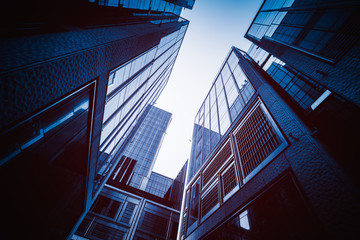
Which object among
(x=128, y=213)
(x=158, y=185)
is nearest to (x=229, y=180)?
(x=128, y=213)

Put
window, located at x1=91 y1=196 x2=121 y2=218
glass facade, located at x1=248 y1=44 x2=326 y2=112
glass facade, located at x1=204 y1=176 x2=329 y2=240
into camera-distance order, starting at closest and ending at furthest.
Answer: glass facade, located at x1=204 y1=176 x2=329 y2=240 < glass facade, located at x1=248 y1=44 x2=326 y2=112 < window, located at x1=91 y1=196 x2=121 y2=218

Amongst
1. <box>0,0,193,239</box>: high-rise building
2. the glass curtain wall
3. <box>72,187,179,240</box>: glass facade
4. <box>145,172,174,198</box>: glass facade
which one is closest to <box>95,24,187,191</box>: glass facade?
<box>0,0,193,239</box>: high-rise building

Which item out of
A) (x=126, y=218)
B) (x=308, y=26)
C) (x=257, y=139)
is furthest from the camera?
(x=126, y=218)

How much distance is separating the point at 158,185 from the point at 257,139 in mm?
57248

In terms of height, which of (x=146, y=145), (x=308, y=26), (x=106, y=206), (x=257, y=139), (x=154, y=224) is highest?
(x=308, y=26)

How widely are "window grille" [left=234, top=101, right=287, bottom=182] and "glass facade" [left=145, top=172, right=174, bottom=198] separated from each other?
53.8 meters

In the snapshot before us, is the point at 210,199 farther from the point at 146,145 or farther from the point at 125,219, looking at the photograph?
the point at 146,145

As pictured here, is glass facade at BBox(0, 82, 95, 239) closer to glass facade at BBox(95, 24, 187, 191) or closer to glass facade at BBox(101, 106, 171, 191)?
glass facade at BBox(95, 24, 187, 191)

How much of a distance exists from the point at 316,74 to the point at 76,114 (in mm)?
9012

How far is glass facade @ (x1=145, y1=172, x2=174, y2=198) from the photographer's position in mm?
53938

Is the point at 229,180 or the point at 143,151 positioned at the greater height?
the point at 229,180

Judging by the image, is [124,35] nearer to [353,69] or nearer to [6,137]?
[6,137]

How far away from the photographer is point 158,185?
56.3m

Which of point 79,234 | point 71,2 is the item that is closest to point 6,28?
point 71,2
